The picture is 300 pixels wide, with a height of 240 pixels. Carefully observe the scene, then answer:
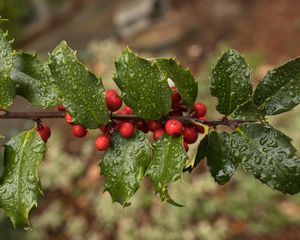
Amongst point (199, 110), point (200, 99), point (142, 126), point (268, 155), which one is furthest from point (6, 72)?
point (200, 99)

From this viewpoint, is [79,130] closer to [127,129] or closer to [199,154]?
[127,129]

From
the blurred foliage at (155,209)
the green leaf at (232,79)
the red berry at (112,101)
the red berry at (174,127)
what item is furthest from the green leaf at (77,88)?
the blurred foliage at (155,209)

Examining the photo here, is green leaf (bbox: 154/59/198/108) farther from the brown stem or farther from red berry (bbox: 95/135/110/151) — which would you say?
red berry (bbox: 95/135/110/151)

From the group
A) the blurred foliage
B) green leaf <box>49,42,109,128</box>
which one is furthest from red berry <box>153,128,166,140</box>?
the blurred foliage

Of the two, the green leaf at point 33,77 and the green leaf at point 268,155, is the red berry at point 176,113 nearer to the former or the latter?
the green leaf at point 268,155

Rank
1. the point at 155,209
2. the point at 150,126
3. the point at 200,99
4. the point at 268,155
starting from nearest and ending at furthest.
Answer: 1. the point at 268,155
2. the point at 150,126
3. the point at 155,209
4. the point at 200,99

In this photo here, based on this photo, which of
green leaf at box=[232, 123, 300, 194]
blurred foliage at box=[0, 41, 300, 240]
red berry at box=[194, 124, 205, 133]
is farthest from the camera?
blurred foliage at box=[0, 41, 300, 240]
